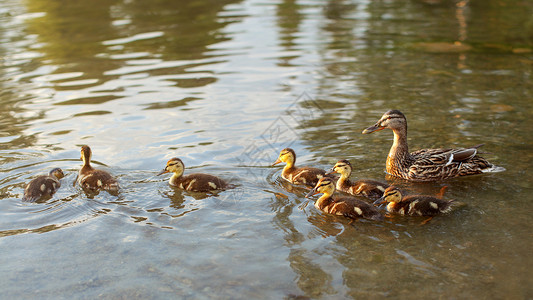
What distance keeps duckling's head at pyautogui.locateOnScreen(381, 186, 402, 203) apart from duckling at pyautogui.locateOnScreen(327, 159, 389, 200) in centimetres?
40

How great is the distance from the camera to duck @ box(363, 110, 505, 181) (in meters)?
6.05

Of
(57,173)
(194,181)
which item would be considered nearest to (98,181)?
(57,173)

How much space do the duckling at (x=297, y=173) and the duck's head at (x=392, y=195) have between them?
848mm

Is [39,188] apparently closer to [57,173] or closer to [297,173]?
[57,173]

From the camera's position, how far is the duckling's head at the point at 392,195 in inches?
205

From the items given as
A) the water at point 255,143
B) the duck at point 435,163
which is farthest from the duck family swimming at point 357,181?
the water at point 255,143

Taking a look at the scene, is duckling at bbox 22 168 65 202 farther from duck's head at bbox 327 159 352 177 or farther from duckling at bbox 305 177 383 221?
duck's head at bbox 327 159 352 177

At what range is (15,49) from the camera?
503 inches

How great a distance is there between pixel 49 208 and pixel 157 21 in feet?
33.5

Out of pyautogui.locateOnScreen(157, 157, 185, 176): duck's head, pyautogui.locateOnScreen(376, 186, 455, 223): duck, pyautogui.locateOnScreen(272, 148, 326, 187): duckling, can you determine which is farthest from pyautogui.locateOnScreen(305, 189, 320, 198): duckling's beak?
pyautogui.locateOnScreen(157, 157, 185, 176): duck's head

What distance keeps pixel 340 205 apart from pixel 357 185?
58cm

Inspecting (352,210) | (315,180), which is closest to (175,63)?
(315,180)

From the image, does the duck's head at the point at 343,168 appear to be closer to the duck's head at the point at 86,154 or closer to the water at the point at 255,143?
the water at the point at 255,143

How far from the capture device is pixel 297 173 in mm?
6121
